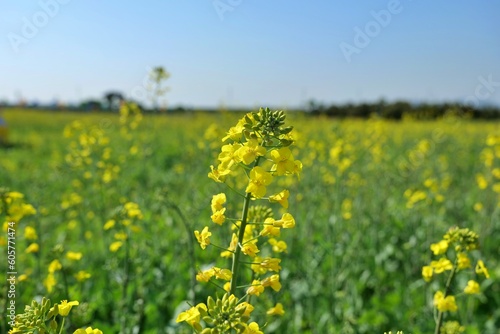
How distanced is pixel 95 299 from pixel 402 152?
11372mm

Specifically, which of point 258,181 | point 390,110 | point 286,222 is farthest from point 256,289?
point 390,110

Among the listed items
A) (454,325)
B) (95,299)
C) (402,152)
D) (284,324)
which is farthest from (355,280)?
(402,152)

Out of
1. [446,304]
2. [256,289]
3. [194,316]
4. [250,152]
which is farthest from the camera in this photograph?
[446,304]

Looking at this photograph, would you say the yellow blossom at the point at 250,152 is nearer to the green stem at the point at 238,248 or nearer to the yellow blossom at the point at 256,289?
the green stem at the point at 238,248

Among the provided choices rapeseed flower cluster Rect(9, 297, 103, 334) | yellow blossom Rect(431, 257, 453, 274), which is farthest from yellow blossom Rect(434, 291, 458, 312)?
rapeseed flower cluster Rect(9, 297, 103, 334)

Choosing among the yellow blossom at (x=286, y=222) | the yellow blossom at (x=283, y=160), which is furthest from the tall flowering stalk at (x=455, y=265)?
the yellow blossom at (x=283, y=160)

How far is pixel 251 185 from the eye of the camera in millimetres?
1433

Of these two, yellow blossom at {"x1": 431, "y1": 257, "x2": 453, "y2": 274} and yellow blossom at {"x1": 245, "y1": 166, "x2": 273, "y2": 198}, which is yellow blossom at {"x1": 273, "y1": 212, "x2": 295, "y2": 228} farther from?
yellow blossom at {"x1": 431, "y1": 257, "x2": 453, "y2": 274}

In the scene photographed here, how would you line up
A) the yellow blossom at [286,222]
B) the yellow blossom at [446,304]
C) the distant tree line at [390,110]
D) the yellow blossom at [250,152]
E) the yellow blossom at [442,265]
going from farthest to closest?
1. the distant tree line at [390,110]
2. the yellow blossom at [442,265]
3. the yellow blossom at [446,304]
4. the yellow blossom at [286,222]
5. the yellow blossom at [250,152]

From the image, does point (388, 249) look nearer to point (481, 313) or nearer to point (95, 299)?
point (481, 313)

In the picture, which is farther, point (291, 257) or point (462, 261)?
point (291, 257)

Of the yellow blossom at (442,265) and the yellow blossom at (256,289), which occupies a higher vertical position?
the yellow blossom at (256,289)

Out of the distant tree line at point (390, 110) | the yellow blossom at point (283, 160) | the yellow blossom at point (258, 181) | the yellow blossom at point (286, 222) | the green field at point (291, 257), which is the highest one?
the distant tree line at point (390, 110)

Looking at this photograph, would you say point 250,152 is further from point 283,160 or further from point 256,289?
point 256,289
